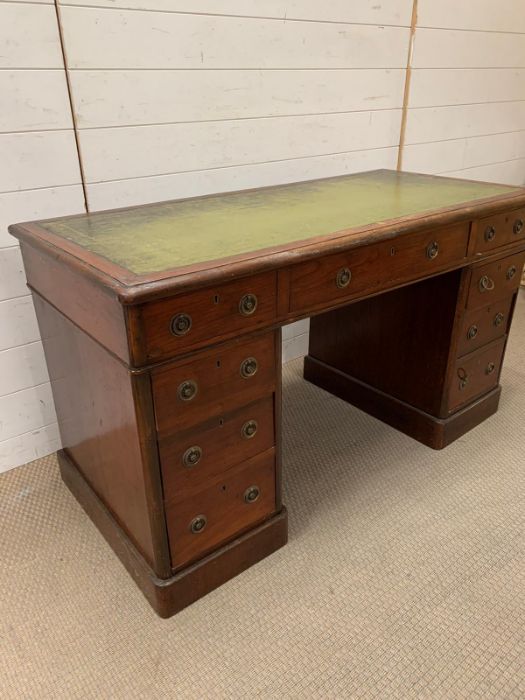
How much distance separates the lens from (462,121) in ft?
8.50

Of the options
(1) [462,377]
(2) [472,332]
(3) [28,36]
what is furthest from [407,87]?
(3) [28,36]

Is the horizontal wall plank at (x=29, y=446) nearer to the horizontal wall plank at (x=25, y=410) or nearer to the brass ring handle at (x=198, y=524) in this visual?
the horizontal wall plank at (x=25, y=410)

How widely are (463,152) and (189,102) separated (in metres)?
1.61

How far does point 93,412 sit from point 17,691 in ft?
1.92

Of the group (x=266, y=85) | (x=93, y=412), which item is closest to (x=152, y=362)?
(x=93, y=412)

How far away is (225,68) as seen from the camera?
1691 mm

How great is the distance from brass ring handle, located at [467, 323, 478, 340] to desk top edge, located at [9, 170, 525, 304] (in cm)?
38

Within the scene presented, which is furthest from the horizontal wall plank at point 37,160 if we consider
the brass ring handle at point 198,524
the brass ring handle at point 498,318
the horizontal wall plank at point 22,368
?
the brass ring handle at point 498,318

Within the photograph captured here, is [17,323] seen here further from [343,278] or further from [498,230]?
[498,230]

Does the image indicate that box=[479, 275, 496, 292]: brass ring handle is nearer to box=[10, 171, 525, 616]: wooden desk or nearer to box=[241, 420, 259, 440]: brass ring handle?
box=[10, 171, 525, 616]: wooden desk

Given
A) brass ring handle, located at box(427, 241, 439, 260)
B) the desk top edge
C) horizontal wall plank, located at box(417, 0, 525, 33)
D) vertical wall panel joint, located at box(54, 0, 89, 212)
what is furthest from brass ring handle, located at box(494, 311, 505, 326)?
vertical wall panel joint, located at box(54, 0, 89, 212)

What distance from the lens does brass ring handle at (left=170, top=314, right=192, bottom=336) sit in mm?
989

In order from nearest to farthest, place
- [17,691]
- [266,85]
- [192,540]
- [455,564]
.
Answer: [17,691], [192,540], [455,564], [266,85]

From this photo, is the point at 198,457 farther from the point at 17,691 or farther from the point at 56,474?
the point at 56,474
